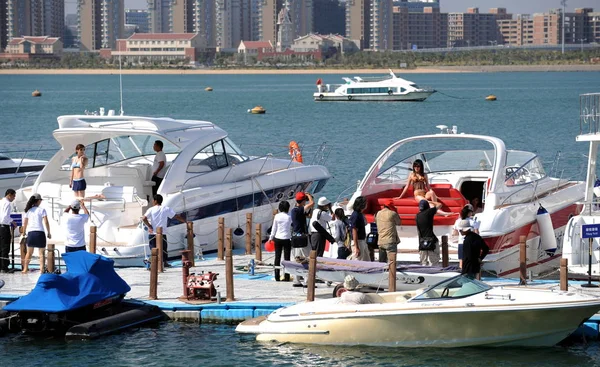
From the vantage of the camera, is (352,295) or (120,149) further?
(120,149)

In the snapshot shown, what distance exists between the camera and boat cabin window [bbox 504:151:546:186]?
69.6 ft

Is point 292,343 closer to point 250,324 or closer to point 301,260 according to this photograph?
point 250,324

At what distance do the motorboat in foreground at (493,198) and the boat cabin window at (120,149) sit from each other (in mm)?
4508

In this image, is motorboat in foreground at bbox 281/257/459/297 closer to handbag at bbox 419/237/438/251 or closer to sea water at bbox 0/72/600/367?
handbag at bbox 419/237/438/251

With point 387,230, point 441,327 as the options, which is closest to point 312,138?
point 387,230

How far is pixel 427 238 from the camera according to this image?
1855cm

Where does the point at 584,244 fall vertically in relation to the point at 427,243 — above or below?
below

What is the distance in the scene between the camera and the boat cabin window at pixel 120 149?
2345 cm

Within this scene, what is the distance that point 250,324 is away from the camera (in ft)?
54.0

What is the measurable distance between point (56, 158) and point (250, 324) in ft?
26.0

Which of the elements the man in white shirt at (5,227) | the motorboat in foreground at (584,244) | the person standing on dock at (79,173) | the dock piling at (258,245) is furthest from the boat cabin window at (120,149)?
the motorboat in foreground at (584,244)

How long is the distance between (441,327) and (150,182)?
348 inches

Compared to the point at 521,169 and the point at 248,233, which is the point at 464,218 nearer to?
the point at 521,169

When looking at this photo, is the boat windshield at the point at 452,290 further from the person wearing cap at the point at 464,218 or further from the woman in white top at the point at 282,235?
the woman in white top at the point at 282,235
